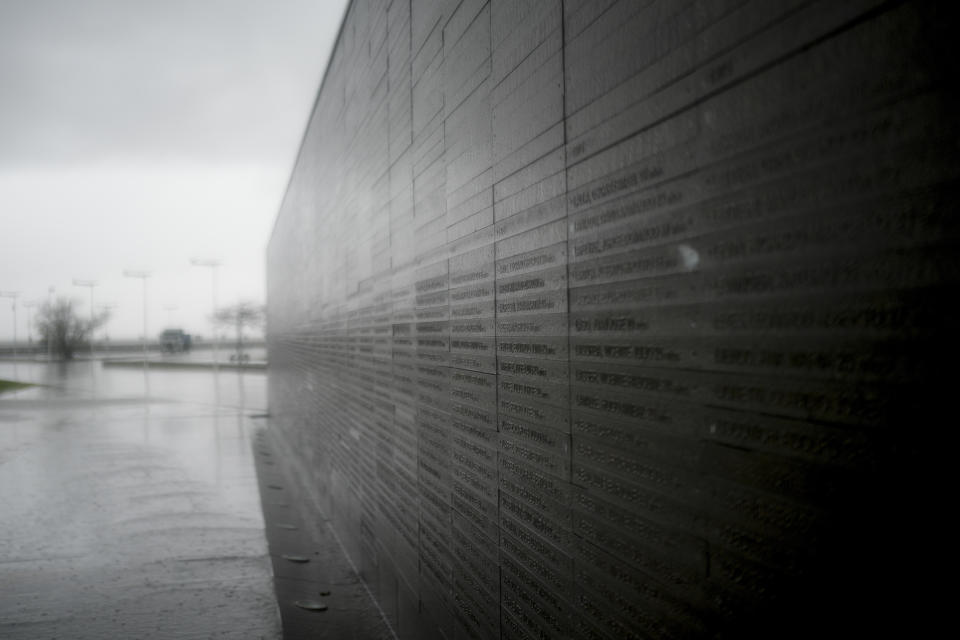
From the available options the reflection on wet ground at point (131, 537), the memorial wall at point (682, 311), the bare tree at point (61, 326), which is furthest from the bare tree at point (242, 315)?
the memorial wall at point (682, 311)

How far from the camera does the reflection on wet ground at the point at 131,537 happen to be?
3.99 meters

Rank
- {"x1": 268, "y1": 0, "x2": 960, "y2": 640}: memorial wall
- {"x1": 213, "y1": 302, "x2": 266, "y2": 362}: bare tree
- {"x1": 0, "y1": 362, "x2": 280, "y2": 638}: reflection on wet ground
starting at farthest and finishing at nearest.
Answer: {"x1": 213, "y1": 302, "x2": 266, "y2": 362}: bare tree
{"x1": 0, "y1": 362, "x2": 280, "y2": 638}: reflection on wet ground
{"x1": 268, "y1": 0, "x2": 960, "y2": 640}: memorial wall

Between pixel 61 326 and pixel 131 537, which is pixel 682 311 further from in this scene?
pixel 61 326

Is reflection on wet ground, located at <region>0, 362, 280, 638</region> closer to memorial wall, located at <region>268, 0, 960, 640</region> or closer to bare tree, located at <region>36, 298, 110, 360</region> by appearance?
memorial wall, located at <region>268, 0, 960, 640</region>

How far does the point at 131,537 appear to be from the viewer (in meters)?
5.60

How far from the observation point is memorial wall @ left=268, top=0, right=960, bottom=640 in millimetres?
1023

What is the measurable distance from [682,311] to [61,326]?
222 ft

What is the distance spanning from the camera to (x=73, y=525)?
5.93m

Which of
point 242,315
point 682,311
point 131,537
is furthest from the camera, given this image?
point 242,315

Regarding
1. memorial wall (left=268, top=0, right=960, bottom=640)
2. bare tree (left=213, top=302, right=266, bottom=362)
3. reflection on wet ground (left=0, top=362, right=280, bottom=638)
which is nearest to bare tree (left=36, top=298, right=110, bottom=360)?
bare tree (left=213, top=302, right=266, bottom=362)

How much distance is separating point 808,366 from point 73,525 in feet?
21.0

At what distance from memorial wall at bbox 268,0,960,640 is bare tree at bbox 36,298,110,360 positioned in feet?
213

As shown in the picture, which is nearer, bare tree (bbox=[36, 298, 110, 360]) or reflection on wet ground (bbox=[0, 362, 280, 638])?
reflection on wet ground (bbox=[0, 362, 280, 638])

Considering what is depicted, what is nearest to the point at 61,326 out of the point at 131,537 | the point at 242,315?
the point at 242,315
